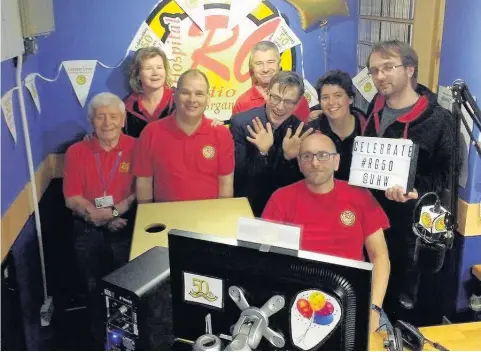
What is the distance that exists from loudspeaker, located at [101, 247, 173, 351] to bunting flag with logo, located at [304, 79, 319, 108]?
186cm

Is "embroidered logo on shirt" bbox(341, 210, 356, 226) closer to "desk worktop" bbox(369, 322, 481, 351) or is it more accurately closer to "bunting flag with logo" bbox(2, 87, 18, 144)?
"desk worktop" bbox(369, 322, 481, 351)

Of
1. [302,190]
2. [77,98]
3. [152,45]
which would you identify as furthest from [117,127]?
[302,190]

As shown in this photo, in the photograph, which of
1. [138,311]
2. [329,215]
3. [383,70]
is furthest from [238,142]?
[138,311]

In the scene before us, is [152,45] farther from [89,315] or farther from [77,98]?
[89,315]

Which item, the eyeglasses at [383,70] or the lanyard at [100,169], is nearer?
the eyeglasses at [383,70]

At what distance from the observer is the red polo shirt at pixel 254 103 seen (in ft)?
10.00

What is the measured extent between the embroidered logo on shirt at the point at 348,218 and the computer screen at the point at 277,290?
56.4 inches

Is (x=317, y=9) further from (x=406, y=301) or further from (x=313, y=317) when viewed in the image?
(x=313, y=317)

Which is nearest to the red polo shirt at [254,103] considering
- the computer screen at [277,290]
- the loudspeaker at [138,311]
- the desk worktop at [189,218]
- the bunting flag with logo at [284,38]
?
the bunting flag with logo at [284,38]

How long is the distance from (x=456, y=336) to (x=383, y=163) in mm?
1097

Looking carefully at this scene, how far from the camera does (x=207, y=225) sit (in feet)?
7.41

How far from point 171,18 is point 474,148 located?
1785 mm

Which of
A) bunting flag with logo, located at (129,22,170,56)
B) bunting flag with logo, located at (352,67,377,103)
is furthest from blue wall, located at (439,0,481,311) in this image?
bunting flag with logo, located at (129,22,170,56)

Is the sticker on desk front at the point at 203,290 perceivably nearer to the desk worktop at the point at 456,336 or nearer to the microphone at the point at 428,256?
the desk worktop at the point at 456,336
